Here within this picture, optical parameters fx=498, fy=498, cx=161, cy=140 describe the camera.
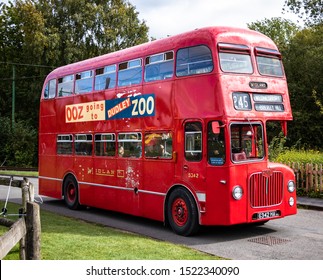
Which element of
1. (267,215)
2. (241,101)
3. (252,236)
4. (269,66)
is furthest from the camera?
(269,66)

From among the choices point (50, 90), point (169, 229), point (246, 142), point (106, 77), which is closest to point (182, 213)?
point (169, 229)

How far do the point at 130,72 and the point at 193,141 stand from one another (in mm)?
3226

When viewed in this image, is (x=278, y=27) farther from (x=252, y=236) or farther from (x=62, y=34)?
(x=252, y=236)

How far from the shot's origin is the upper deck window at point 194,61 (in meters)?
10.7

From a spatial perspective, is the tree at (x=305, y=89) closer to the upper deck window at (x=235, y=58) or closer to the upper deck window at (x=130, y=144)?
the upper deck window at (x=130, y=144)

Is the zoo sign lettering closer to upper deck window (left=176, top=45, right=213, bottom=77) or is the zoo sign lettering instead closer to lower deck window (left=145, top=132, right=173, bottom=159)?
lower deck window (left=145, top=132, right=173, bottom=159)

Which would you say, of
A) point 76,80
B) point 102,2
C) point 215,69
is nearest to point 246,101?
point 215,69

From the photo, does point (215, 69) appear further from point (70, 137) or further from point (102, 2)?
point (102, 2)

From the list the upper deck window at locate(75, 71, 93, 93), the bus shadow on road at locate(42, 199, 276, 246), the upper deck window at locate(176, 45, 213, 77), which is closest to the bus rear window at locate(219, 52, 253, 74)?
the upper deck window at locate(176, 45, 213, 77)

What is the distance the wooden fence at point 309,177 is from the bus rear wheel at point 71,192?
767 cm

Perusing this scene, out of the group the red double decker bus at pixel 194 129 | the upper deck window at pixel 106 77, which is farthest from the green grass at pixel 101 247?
the upper deck window at pixel 106 77

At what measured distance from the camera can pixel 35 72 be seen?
4591 cm

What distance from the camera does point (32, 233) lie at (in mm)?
6559

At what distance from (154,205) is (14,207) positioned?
4.72 metres
